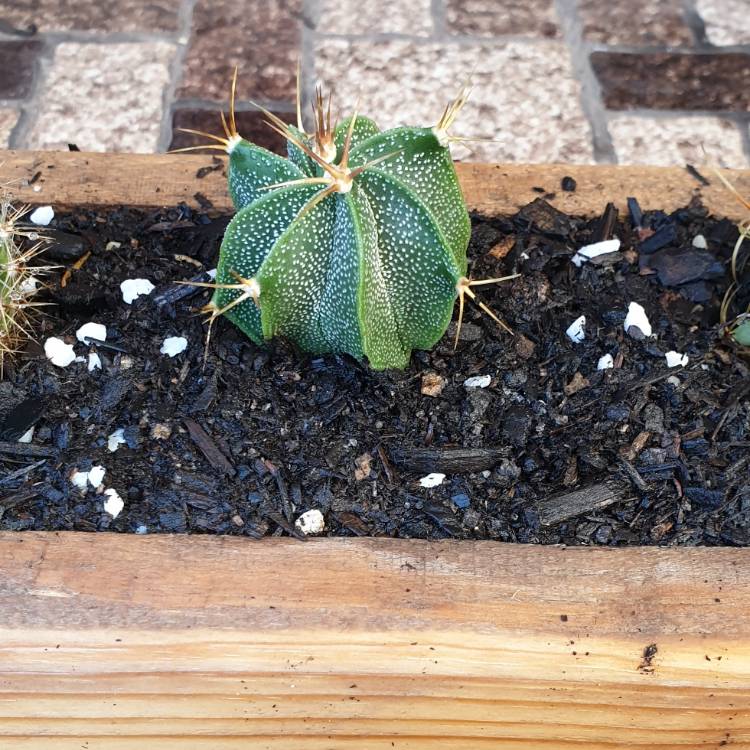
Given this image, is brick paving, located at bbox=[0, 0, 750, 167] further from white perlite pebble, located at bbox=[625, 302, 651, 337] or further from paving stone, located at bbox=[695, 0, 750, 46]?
white perlite pebble, located at bbox=[625, 302, 651, 337]

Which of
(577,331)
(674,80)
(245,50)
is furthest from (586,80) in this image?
(577,331)

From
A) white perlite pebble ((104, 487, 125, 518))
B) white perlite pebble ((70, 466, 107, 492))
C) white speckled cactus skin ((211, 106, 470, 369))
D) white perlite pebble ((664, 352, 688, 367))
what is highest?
white speckled cactus skin ((211, 106, 470, 369))

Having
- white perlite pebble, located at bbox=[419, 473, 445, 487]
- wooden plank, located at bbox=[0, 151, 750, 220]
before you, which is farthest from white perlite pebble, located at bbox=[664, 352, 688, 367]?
white perlite pebble, located at bbox=[419, 473, 445, 487]

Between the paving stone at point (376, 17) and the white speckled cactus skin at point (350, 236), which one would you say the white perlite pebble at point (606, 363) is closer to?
the white speckled cactus skin at point (350, 236)

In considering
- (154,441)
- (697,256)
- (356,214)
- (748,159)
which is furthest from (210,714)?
(748,159)

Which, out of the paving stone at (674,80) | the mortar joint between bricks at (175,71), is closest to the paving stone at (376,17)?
the mortar joint between bricks at (175,71)

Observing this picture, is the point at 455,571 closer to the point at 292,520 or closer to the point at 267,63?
the point at 292,520

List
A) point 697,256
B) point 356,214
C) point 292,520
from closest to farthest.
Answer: point 356,214, point 292,520, point 697,256

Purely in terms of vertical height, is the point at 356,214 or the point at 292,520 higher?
the point at 356,214
